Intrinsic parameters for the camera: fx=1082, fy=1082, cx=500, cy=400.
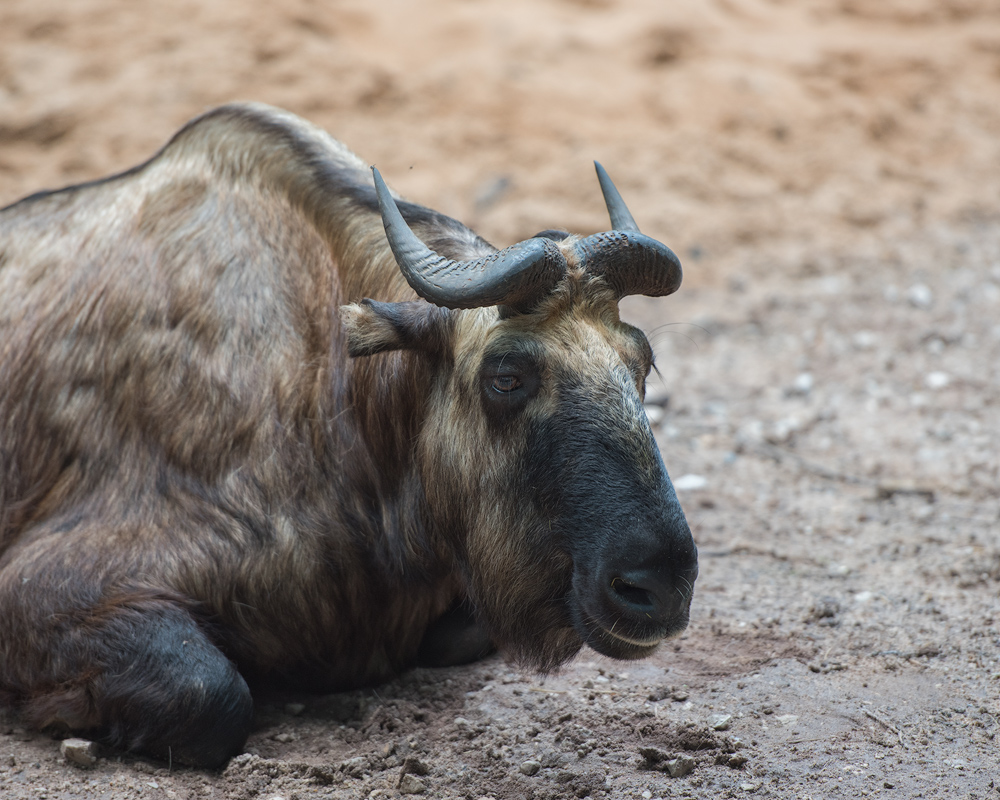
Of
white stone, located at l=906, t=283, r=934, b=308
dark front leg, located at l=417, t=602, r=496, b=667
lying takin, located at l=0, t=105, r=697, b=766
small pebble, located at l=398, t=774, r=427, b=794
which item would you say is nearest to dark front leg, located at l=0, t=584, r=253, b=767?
lying takin, located at l=0, t=105, r=697, b=766

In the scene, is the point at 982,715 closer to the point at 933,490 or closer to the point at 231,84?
the point at 933,490

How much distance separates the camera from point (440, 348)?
3.06m

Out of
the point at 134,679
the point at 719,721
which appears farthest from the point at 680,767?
the point at 134,679

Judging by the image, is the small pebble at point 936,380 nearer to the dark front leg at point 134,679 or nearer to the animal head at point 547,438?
the animal head at point 547,438

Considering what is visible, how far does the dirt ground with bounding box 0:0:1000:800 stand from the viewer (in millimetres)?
2914

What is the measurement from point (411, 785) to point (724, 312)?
4.82 m

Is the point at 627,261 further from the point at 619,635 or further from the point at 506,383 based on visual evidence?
the point at 619,635

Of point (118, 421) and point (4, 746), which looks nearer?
point (4, 746)

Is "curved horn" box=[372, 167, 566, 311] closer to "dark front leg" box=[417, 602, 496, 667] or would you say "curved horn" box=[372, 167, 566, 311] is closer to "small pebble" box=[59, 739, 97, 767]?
"dark front leg" box=[417, 602, 496, 667]

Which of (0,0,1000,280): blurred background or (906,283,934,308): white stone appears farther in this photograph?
(0,0,1000,280): blurred background

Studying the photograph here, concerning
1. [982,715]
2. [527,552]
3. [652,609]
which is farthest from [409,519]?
[982,715]

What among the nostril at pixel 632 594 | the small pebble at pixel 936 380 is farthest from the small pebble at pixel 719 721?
the small pebble at pixel 936 380

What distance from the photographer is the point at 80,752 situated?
2881mm

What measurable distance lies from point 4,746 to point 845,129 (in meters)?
7.79
